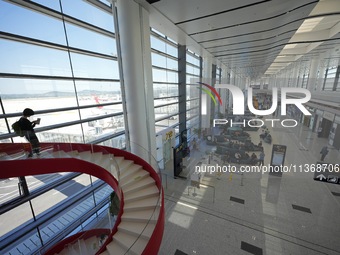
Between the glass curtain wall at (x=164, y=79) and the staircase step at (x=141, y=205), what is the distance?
18.2ft

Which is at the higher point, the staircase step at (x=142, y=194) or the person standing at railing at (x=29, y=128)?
the person standing at railing at (x=29, y=128)

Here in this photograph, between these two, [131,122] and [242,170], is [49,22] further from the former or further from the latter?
[242,170]

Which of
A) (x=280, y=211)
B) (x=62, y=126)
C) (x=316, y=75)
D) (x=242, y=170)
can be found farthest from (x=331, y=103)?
(x=62, y=126)

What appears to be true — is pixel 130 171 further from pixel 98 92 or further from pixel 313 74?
pixel 313 74

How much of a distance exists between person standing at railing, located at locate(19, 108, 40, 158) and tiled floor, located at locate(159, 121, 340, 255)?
463 centimetres

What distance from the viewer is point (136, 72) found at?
568 cm

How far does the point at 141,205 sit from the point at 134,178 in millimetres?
982

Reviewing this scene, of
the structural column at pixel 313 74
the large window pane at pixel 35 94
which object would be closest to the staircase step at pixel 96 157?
the large window pane at pixel 35 94

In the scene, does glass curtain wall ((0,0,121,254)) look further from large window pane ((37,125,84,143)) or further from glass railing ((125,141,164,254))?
glass railing ((125,141,164,254))

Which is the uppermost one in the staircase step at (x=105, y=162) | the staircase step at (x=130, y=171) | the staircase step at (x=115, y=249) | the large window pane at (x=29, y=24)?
the large window pane at (x=29, y=24)

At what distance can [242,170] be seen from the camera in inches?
366

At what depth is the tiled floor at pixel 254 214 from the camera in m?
4.87

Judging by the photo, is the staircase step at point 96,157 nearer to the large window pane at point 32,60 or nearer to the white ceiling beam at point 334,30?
the large window pane at point 32,60

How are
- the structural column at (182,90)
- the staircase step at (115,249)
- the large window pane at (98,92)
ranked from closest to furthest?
the staircase step at (115,249) → the large window pane at (98,92) → the structural column at (182,90)
